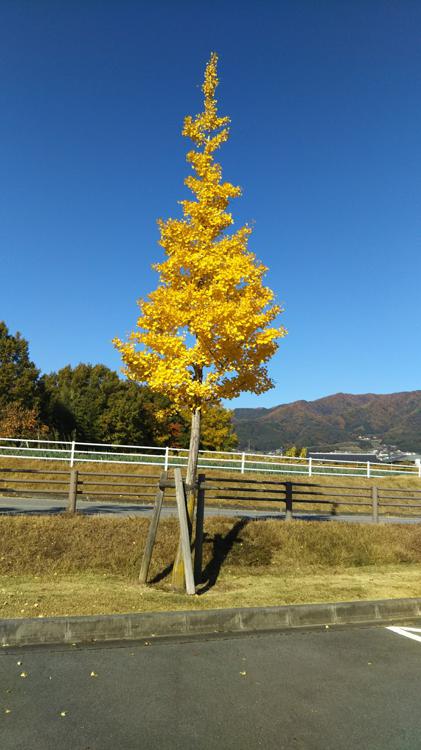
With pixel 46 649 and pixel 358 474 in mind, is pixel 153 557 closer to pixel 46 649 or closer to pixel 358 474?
pixel 46 649

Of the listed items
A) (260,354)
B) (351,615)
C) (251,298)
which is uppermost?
(251,298)

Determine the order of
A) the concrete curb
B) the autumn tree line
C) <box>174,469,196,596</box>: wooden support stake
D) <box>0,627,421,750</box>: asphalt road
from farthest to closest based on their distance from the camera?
the autumn tree line, <box>174,469,196,596</box>: wooden support stake, the concrete curb, <box>0,627,421,750</box>: asphalt road

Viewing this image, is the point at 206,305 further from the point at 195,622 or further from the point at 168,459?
the point at 168,459

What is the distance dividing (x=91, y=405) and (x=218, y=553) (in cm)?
4519

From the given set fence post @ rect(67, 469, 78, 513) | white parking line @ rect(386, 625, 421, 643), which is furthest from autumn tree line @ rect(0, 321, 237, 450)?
white parking line @ rect(386, 625, 421, 643)

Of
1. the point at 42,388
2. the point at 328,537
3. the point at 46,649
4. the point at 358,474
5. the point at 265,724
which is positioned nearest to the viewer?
the point at 265,724

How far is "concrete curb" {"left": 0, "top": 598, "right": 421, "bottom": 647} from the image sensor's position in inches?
224

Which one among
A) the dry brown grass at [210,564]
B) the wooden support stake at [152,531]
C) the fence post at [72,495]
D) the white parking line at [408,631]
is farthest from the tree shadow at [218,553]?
the fence post at [72,495]

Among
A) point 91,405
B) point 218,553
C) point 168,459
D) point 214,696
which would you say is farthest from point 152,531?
point 91,405

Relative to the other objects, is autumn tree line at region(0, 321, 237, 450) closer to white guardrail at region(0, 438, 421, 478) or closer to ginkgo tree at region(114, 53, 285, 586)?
white guardrail at region(0, 438, 421, 478)

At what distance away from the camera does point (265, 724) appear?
387cm

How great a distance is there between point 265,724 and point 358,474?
26006 millimetres

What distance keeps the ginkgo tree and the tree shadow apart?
→ 33.3 inches

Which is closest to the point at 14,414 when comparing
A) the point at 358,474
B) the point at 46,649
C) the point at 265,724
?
the point at 358,474
